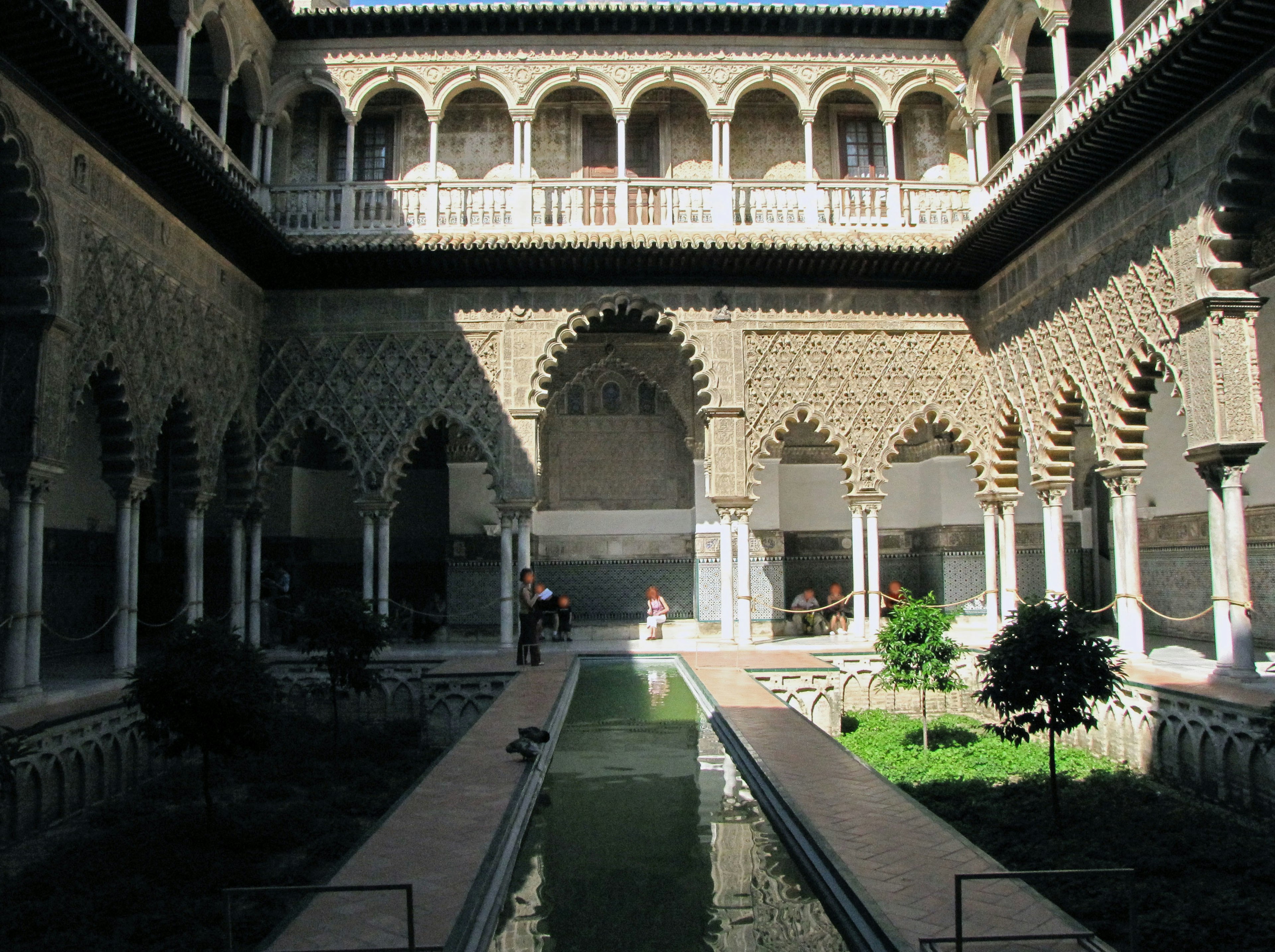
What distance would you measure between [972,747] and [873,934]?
20.2 feet

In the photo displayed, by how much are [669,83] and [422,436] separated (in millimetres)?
5995

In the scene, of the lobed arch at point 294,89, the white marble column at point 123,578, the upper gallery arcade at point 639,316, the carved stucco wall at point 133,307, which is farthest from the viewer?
the lobed arch at point 294,89

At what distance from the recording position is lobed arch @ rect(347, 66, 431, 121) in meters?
14.2

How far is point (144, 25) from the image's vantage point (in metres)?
12.8

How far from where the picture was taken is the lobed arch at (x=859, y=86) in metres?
14.3

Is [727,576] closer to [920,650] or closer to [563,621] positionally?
[563,621]

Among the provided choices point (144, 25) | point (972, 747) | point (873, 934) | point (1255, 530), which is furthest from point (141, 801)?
point (1255, 530)

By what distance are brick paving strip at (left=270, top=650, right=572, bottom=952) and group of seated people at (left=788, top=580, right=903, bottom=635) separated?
8621 mm

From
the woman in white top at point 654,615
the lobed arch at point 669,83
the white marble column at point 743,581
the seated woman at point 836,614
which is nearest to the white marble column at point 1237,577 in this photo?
the white marble column at point 743,581

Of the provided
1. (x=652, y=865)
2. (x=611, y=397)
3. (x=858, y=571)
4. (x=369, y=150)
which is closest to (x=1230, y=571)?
(x=858, y=571)

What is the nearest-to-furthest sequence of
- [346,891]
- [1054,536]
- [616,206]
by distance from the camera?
[346,891] → [1054,536] → [616,206]

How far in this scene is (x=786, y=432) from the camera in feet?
46.0

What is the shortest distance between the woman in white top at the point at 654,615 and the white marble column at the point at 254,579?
5491 millimetres

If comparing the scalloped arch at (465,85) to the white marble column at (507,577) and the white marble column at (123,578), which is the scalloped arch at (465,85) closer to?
the white marble column at (507,577)
